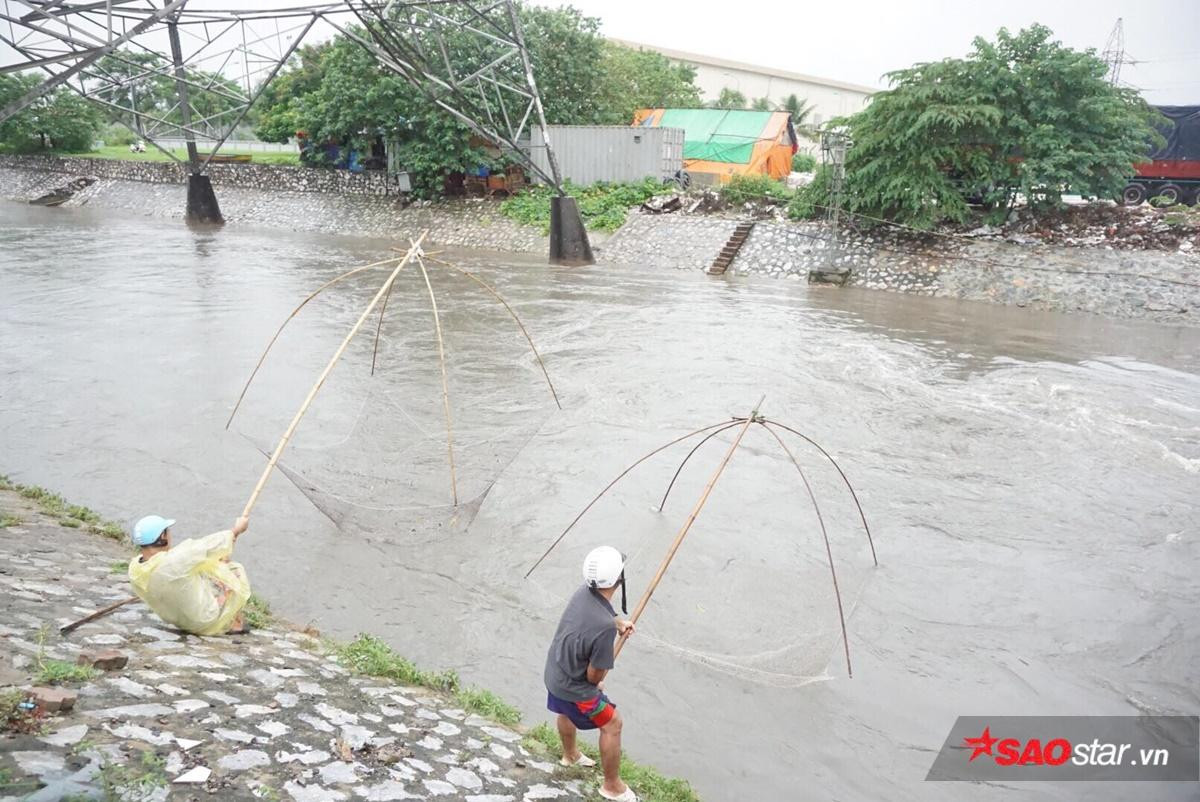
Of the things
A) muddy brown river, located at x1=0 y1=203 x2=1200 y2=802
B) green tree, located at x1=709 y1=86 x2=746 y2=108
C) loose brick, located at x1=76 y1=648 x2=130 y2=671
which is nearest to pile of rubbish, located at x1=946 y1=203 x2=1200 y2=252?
muddy brown river, located at x1=0 y1=203 x2=1200 y2=802

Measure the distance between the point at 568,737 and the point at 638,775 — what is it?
43 centimetres

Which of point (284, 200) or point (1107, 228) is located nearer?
point (1107, 228)

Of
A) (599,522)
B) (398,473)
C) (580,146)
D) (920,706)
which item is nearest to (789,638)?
(920,706)

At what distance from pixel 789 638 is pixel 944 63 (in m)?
15.9

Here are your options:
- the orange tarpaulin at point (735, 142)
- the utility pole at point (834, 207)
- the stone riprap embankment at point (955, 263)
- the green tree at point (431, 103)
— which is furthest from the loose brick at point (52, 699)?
the orange tarpaulin at point (735, 142)

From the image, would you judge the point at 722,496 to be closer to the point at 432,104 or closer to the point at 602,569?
the point at 602,569

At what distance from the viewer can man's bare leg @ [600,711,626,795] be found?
3.72 metres

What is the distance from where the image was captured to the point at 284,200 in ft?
95.9

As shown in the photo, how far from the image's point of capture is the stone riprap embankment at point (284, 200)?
24.7m

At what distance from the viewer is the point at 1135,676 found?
5.29m

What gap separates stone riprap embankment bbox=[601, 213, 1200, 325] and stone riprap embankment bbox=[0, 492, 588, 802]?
16095 mm

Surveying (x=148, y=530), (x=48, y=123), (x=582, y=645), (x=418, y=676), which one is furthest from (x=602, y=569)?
(x=48, y=123)

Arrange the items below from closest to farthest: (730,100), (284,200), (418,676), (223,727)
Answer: (223,727)
(418,676)
(284,200)
(730,100)

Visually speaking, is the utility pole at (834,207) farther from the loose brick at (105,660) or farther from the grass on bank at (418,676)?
the loose brick at (105,660)
